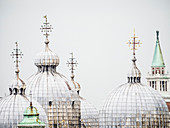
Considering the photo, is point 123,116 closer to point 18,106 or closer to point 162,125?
point 162,125

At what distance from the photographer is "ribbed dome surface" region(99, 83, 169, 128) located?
179m

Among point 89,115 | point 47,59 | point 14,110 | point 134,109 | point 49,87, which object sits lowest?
point 14,110

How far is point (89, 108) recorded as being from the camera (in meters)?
191

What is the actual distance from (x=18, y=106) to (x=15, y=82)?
3.66 m

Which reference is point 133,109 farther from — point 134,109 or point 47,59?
point 47,59

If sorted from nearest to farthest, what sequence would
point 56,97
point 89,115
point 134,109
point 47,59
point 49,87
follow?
1. point 56,97
2. point 49,87
3. point 134,109
4. point 47,59
5. point 89,115

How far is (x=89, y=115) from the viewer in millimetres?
189750

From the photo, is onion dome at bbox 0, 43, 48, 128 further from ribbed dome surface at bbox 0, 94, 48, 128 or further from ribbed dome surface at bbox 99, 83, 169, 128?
ribbed dome surface at bbox 99, 83, 169, 128

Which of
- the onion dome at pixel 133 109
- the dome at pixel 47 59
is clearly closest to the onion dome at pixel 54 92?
the dome at pixel 47 59

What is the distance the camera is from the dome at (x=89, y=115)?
189 m

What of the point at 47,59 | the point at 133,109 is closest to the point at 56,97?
the point at 47,59

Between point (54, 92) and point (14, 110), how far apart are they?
A: 1224cm

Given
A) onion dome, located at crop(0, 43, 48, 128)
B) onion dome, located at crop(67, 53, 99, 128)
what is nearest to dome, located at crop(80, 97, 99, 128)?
onion dome, located at crop(67, 53, 99, 128)

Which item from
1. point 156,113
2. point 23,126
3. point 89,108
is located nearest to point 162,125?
point 156,113
